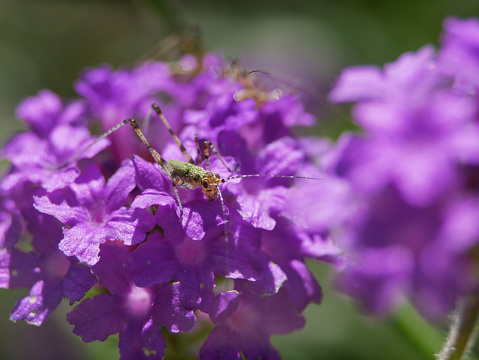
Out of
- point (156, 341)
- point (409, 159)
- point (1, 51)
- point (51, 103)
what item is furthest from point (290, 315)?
point (1, 51)

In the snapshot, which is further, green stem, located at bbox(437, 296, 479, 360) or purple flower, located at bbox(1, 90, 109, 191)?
purple flower, located at bbox(1, 90, 109, 191)

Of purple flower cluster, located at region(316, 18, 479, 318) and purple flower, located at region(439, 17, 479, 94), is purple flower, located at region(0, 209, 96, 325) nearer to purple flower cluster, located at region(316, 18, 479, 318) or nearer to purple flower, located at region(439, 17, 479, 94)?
purple flower cluster, located at region(316, 18, 479, 318)

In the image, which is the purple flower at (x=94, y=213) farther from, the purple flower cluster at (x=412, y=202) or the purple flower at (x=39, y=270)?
the purple flower cluster at (x=412, y=202)

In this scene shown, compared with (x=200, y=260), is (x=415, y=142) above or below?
above

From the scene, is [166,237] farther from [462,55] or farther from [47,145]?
[462,55]

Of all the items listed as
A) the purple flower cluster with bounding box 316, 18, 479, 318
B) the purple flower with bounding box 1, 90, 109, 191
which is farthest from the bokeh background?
the purple flower cluster with bounding box 316, 18, 479, 318

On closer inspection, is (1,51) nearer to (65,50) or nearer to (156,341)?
(65,50)

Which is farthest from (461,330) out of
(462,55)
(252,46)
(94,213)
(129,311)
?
(252,46)
